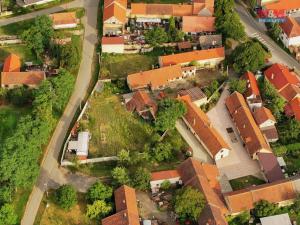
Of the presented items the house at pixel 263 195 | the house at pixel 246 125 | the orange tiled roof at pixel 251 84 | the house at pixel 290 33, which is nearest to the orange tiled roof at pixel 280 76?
the orange tiled roof at pixel 251 84

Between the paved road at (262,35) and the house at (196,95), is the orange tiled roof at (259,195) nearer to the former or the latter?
the house at (196,95)

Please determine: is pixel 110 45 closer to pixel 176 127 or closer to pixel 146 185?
pixel 176 127

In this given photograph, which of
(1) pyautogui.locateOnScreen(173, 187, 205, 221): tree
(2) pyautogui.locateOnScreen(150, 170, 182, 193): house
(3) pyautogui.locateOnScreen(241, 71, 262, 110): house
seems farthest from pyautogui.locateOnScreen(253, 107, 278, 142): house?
(1) pyautogui.locateOnScreen(173, 187, 205, 221): tree

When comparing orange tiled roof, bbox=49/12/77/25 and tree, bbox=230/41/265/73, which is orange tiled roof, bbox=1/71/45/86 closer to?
orange tiled roof, bbox=49/12/77/25

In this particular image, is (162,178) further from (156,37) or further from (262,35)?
(262,35)

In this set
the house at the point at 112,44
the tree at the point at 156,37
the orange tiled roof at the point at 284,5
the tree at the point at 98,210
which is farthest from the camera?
the orange tiled roof at the point at 284,5
